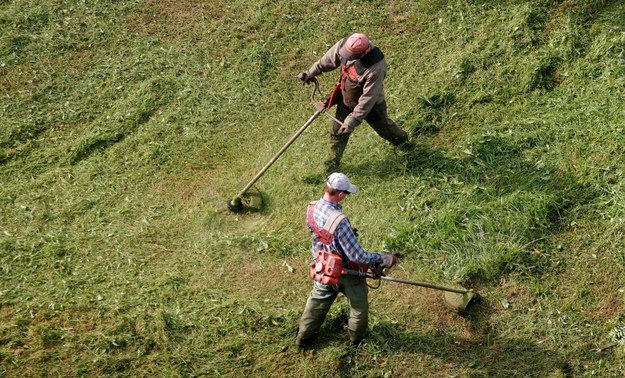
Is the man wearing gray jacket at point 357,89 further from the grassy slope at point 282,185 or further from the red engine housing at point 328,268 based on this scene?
the red engine housing at point 328,268

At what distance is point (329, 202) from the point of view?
6.39m

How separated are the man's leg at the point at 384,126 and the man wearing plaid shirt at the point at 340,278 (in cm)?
224

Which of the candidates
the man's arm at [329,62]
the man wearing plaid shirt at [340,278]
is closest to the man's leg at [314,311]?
the man wearing plaid shirt at [340,278]

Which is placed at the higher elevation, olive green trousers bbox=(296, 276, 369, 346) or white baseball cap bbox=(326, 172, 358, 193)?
white baseball cap bbox=(326, 172, 358, 193)

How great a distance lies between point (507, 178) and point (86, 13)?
7.20 meters

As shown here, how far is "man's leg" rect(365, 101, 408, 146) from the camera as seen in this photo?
874 cm

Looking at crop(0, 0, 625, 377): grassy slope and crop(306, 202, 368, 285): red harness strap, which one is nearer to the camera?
crop(306, 202, 368, 285): red harness strap

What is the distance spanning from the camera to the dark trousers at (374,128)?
8789mm

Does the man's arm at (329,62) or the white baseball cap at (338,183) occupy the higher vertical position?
the man's arm at (329,62)

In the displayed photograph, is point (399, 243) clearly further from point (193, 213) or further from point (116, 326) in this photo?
point (116, 326)

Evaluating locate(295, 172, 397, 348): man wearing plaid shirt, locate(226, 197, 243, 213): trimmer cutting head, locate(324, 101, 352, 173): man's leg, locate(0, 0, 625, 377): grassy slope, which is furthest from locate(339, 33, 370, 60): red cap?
locate(226, 197, 243, 213): trimmer cutting head

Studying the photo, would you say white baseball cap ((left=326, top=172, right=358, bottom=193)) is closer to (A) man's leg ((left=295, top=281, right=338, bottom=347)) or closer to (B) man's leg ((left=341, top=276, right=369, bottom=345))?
(B) man's leg ((left=341, top=276, right=369, bottom=345))

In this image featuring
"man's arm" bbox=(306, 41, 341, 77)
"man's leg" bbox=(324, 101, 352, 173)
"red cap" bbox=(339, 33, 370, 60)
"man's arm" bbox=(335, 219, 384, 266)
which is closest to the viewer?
"man's arm" bbox=(335, 219, 384, 266)

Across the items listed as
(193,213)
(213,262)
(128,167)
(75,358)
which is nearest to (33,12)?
(128,167)
